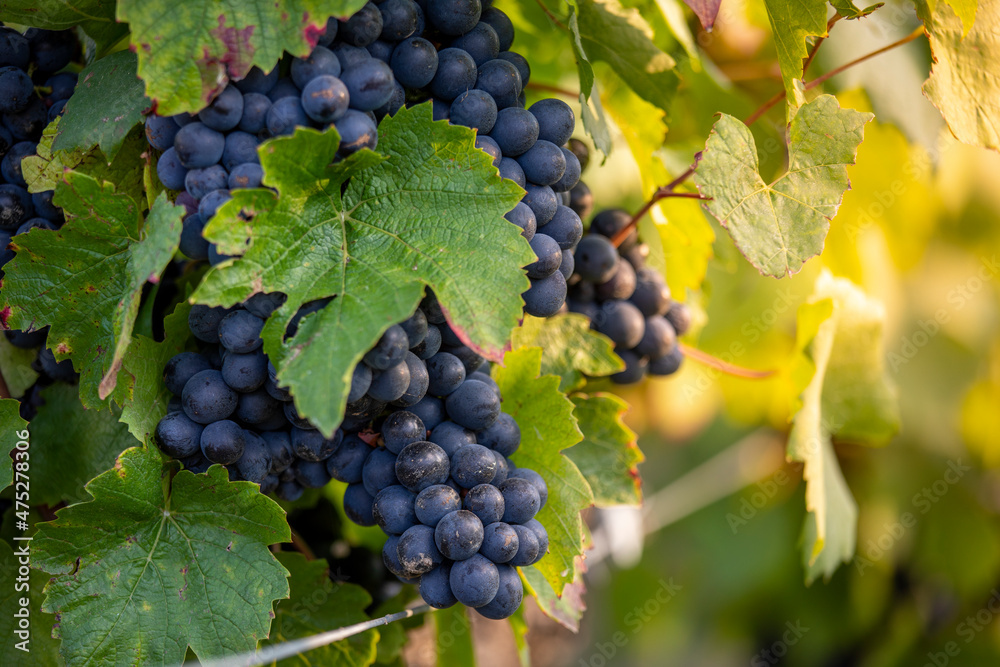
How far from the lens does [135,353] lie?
25.0 inches

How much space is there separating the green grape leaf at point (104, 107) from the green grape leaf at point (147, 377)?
0.17m

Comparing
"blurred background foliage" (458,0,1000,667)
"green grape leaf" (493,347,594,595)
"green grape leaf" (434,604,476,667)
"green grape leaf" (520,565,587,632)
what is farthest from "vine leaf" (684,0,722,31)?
"green grape leaf" (434,604,476,667)

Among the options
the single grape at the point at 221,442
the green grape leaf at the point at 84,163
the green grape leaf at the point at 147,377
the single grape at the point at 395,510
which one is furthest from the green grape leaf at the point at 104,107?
the single grape at the point at 395,510

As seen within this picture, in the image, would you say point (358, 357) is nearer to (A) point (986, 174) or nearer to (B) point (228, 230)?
(B) point (228, 230)

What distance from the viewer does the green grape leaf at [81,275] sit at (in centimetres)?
61

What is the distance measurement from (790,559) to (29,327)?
187 centimetres

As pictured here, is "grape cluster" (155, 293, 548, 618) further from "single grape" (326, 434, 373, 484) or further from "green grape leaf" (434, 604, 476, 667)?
"green grape leaf" (434, 604, 476, 667)

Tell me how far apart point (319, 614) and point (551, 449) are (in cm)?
35

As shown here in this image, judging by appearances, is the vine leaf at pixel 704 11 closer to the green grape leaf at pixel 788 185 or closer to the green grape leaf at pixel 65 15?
the green grape leaf at pixel 788 185

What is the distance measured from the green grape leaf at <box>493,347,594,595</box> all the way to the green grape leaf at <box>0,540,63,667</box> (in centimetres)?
53

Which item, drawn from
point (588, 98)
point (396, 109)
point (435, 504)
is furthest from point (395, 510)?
point (588, 98)

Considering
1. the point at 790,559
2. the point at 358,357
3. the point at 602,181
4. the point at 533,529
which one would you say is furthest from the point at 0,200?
the point at 790,559

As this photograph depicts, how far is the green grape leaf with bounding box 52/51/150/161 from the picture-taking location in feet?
2.05

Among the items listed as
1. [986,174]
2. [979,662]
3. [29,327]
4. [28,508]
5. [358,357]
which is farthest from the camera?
[979,662]
